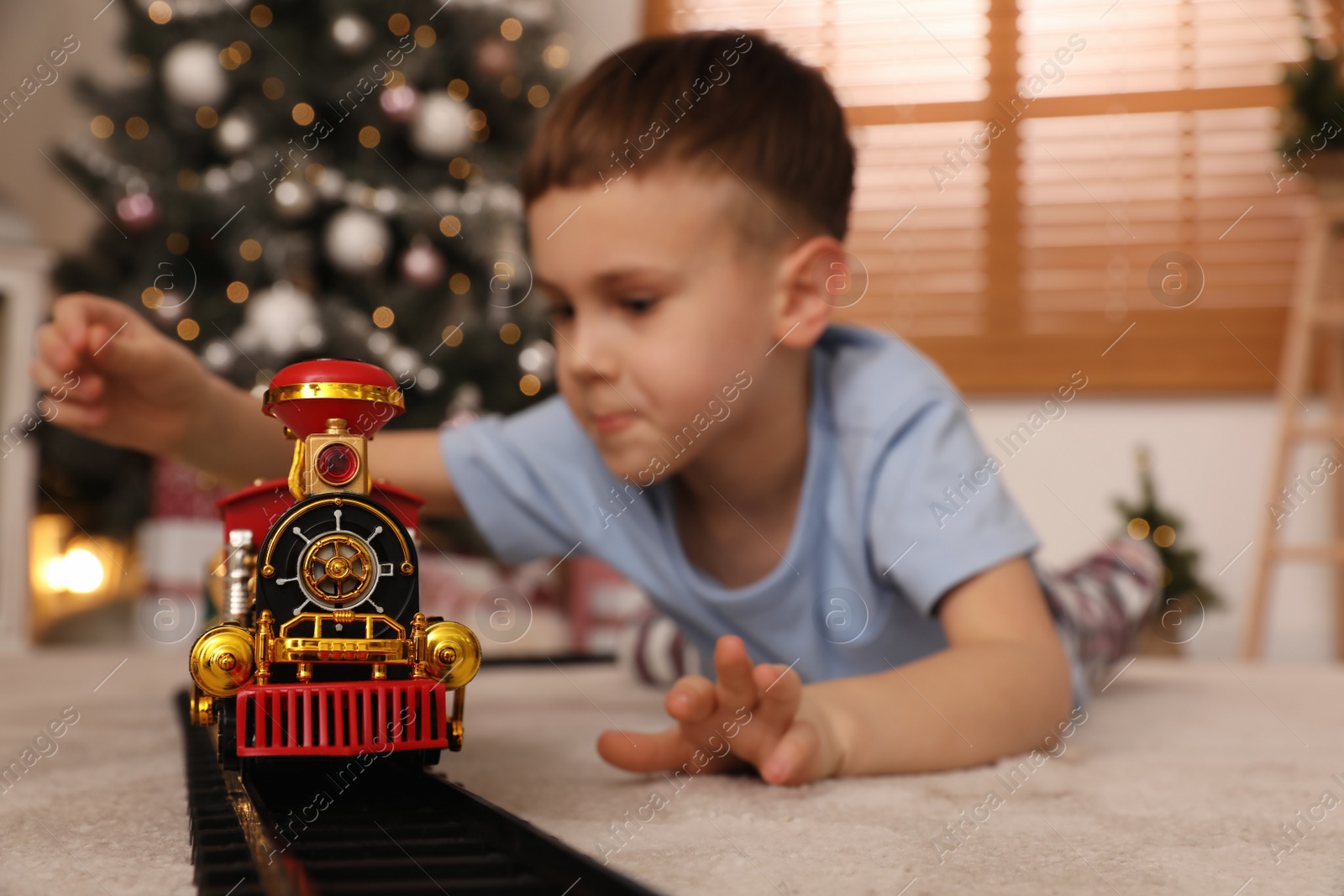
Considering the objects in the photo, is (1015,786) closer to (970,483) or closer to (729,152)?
(970,483)

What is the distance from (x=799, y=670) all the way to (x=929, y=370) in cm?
33

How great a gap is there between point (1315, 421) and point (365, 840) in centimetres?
257

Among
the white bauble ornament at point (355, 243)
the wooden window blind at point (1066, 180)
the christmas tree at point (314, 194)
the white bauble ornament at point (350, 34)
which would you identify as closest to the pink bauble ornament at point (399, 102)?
the christmas tree at point (314, 194)

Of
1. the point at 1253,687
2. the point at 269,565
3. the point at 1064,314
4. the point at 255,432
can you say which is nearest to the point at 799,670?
the point at 255,432

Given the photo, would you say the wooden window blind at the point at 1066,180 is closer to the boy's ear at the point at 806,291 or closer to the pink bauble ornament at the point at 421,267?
the pink bauble ornament at the point at 421,267

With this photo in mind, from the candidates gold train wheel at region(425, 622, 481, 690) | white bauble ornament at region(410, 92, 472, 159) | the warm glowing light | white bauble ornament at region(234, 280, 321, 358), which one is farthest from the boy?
the warm glowing light

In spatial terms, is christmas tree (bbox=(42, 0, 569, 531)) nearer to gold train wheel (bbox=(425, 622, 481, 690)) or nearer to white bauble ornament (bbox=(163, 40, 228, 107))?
white bauble ornament (bbox=(163, 40, 228, 107))

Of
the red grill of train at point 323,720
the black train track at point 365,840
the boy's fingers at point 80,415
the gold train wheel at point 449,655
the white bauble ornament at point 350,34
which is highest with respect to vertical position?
the white bauble ornament at point 350,34

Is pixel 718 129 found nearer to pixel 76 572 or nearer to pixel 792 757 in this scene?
pixel 792 757

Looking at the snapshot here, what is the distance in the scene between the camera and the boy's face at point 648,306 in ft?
2.75

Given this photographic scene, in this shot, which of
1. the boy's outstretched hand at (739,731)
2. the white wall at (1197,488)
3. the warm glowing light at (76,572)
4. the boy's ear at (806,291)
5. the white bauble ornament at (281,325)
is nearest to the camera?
the boy's outstretched hand at (739,731)

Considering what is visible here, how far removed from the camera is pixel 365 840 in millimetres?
447

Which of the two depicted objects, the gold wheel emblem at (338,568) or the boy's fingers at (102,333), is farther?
the boy's fingers at (102,333)

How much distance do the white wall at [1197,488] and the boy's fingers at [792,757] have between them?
2.04 m
